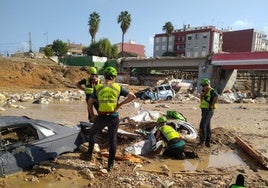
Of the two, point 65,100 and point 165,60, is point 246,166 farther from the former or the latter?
point 165,60

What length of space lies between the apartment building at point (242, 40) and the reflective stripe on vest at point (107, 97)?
78.1 m

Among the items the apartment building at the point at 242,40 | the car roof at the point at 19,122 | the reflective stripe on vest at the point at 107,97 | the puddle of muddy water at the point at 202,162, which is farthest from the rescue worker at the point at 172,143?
the apartment building at the point at 242,40

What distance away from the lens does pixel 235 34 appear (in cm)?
7944

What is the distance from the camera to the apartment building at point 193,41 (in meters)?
82.6

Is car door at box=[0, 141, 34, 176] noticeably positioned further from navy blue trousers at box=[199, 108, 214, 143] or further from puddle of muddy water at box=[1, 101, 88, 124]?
puddle of muddy water at box=[1, 101, 88, 124]

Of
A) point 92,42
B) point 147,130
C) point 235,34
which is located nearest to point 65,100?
point 147,130

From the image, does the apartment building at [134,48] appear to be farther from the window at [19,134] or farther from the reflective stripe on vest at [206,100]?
the window at [19,134]

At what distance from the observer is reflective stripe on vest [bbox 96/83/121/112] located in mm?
5465

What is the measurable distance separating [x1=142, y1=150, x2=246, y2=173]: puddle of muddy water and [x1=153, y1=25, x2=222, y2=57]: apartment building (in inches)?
2905

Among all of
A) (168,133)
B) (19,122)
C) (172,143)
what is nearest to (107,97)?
(19,122)

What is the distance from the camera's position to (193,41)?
8456cm

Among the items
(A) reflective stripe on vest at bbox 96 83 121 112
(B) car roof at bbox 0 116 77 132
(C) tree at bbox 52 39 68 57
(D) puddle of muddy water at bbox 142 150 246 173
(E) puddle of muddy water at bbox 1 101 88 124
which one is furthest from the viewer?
(C) tree at bbox 52 39 68 57

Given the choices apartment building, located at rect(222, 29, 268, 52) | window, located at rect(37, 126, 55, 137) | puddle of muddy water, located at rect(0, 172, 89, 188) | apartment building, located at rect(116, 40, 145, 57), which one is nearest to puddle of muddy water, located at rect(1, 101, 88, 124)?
window, located at rect(37, 126, 55, 137)

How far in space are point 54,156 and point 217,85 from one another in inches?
1586
